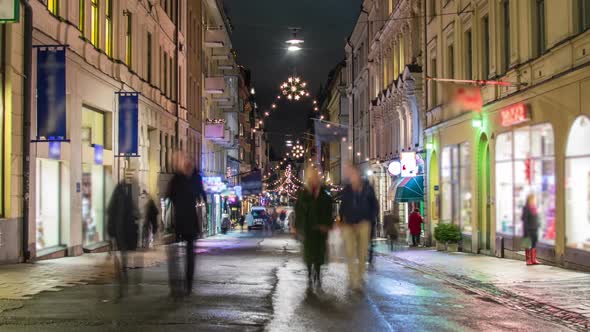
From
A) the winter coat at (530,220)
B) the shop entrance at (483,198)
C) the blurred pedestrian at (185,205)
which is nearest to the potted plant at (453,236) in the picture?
the shop entrance at (483,198)

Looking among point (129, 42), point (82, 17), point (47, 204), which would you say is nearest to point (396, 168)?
point (129, 42)

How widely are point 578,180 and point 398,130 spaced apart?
2260 cm

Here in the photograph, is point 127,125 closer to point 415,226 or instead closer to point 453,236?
point 453,236

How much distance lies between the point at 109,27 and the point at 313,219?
1612 cm

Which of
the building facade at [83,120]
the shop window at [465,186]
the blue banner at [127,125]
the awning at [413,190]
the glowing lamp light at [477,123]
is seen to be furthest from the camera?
the awning at [413,190]

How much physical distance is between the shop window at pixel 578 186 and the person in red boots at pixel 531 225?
1.15 metres

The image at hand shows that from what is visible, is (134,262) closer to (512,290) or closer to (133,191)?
(133,191)

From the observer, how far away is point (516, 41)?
808 inches

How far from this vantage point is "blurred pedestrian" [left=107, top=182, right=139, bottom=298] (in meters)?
10.8

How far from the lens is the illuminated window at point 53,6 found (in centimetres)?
1867

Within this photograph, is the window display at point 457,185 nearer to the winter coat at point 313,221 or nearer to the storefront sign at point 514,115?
the storefront sign at point 514,115

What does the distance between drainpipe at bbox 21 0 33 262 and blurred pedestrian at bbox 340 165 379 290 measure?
7.96 m

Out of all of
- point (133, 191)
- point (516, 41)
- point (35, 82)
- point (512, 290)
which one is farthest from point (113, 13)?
point (512, 290)

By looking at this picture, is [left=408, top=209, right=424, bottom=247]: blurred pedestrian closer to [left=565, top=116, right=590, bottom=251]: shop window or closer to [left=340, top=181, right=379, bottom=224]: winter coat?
[left=565, top=116, right=590, bottom=251]: shop window
